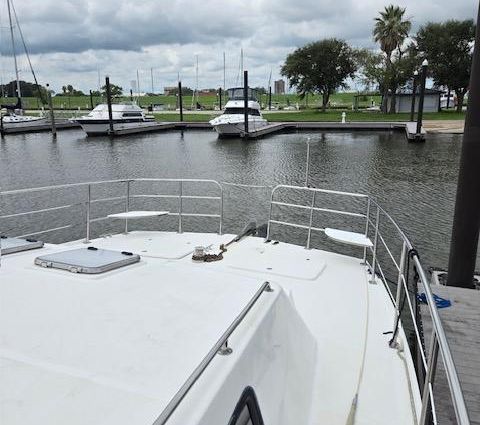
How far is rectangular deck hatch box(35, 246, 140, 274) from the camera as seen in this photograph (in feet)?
9.95

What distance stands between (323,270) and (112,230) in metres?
7.38

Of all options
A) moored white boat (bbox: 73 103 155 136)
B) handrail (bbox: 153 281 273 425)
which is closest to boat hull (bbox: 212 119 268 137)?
moored white boat (bbox: 73 103 155 136)

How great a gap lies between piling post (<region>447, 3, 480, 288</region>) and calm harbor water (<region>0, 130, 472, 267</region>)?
3058 mm

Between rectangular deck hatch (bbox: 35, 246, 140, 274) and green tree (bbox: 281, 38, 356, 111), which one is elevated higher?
green tree (bbox: 281, 38, 356, 111)

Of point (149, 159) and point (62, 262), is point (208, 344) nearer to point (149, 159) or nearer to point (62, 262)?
point (62, 262)

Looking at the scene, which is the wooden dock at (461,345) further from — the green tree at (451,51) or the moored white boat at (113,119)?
the green tree at (451,51)

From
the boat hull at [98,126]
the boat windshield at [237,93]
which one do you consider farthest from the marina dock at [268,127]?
the boat windshield at [237,93]

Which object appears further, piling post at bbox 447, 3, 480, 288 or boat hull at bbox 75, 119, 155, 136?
boat hull at bbox 75, 119, 155, 136

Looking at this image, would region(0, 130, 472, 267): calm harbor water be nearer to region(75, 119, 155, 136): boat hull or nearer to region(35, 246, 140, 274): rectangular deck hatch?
region(75, 119, 155, 136): boat hull

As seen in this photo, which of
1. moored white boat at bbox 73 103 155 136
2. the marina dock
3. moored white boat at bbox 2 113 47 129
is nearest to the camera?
the marina dock

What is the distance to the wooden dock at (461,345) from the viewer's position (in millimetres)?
3418

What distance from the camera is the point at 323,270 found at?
5543 mm

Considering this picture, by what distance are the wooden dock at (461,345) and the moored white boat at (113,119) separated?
41.2m

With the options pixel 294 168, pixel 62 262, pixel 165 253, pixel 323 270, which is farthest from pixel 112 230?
pixel 294 168
